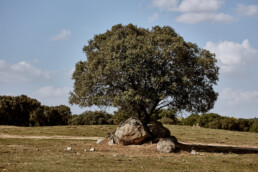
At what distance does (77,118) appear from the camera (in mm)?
60125

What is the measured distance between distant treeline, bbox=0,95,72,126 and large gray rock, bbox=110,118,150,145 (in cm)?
3343

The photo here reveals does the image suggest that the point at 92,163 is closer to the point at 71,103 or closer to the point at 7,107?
the point at 71,103

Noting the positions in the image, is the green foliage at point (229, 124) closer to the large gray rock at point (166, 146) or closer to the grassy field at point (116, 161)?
the grassy field at point (116, 161)

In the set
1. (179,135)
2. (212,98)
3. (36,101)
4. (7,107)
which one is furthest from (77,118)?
(212,98)

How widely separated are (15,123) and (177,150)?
38.9 m

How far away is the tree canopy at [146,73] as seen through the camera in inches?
1019

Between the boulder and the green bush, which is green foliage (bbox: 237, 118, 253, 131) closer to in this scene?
the green bush

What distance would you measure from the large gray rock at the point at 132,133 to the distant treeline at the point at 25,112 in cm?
3343

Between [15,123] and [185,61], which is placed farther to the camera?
[15,123]

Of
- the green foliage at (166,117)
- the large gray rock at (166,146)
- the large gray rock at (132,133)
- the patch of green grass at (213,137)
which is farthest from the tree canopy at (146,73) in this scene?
the green foliage at (166,117)

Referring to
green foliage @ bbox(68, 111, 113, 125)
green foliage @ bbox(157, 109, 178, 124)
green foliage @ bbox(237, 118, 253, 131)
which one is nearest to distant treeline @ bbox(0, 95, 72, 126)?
green foliage @ bbox(68, 111, 113, 125)

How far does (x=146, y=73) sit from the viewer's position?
26.1 metres

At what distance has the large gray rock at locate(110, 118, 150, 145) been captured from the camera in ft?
88.5

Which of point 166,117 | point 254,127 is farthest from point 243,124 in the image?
point 166,117
